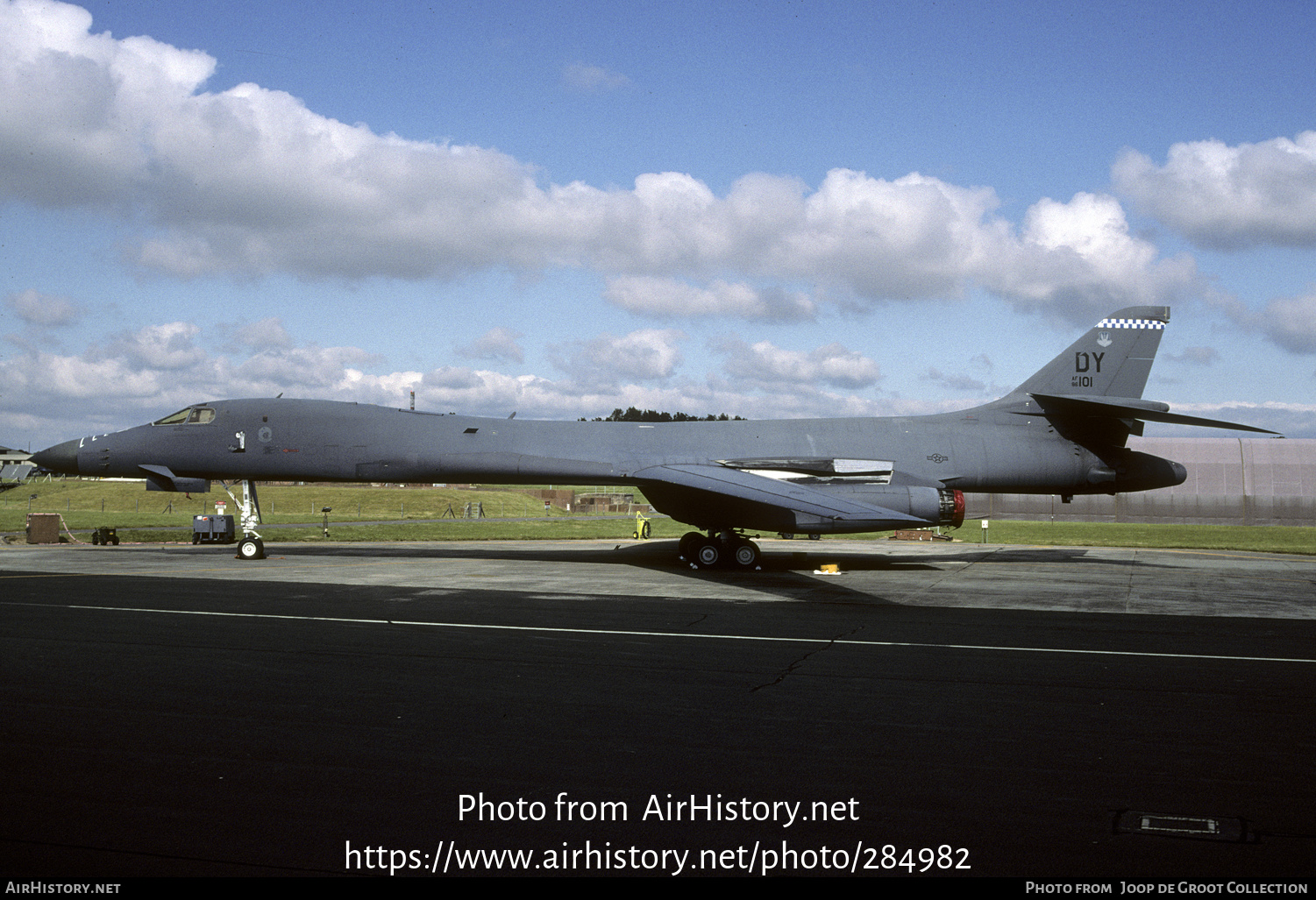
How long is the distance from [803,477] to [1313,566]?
13.1 m

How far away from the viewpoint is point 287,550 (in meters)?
23.5

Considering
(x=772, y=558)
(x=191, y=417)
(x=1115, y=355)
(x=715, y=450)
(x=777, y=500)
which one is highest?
(x=1115, y=355)

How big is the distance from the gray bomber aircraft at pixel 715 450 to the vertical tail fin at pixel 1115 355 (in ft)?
0.10

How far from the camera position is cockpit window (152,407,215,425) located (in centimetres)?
2042

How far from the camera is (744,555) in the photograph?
19656mm

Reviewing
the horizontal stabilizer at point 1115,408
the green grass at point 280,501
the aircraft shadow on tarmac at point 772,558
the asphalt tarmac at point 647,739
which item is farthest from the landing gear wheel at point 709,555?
the green grass at point 280,501

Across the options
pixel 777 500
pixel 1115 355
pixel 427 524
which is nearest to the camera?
pixel 777 500

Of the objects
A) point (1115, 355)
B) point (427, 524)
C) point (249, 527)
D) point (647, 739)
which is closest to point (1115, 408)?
point (1115, 355)

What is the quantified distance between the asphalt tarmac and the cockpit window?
784 cm

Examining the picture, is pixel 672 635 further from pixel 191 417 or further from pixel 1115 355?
pixel 1115 355

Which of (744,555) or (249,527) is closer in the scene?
(744,555)

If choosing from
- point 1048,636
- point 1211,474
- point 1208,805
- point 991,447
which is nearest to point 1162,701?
point 1208,805

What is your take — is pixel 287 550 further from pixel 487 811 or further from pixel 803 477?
pixel 487 811

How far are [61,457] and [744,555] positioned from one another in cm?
1543
